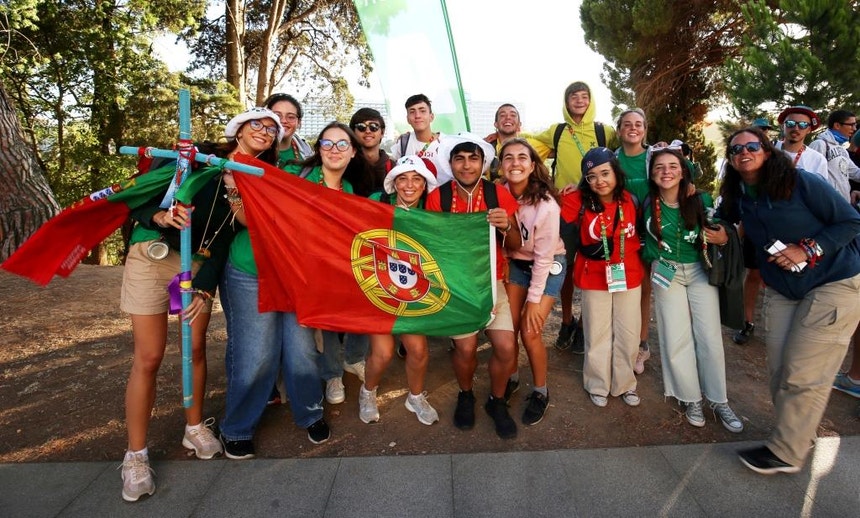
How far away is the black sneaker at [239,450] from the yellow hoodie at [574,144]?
3.51m

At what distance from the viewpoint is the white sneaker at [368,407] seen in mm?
3441

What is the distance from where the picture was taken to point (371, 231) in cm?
316

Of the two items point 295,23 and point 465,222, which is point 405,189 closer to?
point 465,222

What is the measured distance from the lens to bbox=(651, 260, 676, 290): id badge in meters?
3.41

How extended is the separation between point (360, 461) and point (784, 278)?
9.77ft

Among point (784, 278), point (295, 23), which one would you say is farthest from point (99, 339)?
point (295, 23)

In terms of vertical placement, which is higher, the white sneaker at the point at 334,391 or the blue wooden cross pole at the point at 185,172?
the blue wooden cross pole at the point at 185,172

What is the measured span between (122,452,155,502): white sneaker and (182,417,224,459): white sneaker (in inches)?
12.2

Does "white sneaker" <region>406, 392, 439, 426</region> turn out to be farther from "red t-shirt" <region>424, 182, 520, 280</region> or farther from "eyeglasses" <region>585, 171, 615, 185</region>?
"eyeglasses" <region>585, 171, 615, 185</region>

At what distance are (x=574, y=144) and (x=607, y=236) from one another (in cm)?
145

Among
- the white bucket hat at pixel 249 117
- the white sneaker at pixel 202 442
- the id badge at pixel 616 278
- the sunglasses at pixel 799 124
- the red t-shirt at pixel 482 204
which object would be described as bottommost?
the white sneaker at pixel 202 442

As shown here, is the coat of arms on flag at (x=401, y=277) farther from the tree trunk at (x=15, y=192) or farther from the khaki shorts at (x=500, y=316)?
the tree trunk at (x=15, y=192)

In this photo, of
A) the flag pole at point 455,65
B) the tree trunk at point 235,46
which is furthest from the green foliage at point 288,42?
the flag pole at point 455,65

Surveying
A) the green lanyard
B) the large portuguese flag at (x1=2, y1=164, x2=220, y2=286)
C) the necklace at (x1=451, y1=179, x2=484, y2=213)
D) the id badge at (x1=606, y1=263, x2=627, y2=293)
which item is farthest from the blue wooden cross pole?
the id badge at (x1=606, y1=263, x2=627, y2=293)
